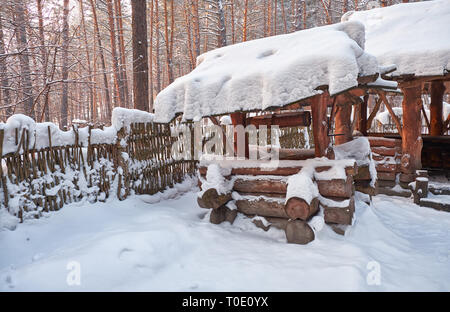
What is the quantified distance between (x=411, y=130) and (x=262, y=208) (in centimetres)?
497

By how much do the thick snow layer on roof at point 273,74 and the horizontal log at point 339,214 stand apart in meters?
1.79

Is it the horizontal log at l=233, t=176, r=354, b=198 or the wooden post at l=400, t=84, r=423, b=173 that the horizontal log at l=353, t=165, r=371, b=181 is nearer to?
the horizontal log at l=233, t=176, r=354, b=198

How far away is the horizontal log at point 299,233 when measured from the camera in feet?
12.4

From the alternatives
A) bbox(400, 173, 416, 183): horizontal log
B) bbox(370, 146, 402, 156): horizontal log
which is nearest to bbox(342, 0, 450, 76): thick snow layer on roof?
bbox(370, 146, 402, 156): horizontal log

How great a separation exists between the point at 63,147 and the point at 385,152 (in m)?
7.56

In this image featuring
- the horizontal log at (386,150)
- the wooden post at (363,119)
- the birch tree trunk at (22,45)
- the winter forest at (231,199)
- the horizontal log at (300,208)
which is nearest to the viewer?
the winter forest at (231,199)

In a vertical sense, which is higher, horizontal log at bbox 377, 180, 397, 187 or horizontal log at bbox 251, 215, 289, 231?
horizontal log at bbox 377, 180, 397, 187

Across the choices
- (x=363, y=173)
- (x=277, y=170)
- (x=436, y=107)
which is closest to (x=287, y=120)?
(x=277, y=170)

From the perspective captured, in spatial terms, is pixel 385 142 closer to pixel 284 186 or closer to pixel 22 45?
pixel 284 186

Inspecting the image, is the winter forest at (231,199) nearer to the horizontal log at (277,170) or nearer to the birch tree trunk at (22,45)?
the horizontal log at (277,170)

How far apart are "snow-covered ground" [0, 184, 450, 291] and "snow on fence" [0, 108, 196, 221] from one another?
314 millimetres

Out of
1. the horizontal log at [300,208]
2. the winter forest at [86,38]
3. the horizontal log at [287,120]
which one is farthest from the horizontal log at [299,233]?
the winter forest at [86,38]

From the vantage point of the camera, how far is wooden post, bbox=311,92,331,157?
13.2ft

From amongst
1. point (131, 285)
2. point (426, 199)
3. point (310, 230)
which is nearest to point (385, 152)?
point (426, 199)
